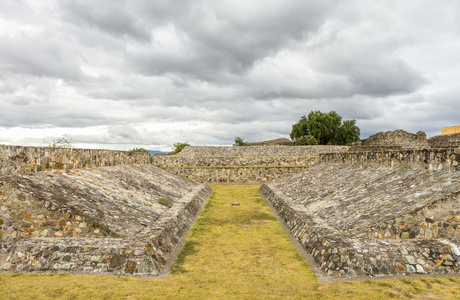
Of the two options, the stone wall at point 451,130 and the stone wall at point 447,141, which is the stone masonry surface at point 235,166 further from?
the stone wall at point 451,130

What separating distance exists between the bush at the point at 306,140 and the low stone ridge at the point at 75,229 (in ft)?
148

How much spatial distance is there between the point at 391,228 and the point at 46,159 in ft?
28.7

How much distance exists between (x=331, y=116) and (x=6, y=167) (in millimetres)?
53184

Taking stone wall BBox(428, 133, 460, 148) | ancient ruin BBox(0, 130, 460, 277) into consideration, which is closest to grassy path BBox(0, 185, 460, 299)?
ancient ruin BBox(0, 130, 460, 277)

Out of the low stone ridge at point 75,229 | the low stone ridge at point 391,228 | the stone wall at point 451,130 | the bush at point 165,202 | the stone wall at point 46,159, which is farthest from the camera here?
the stone wall at point 451,130

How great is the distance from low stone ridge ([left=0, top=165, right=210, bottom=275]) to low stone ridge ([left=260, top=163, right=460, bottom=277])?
10.4ft

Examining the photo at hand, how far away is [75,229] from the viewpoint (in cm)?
577

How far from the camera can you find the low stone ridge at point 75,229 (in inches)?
197

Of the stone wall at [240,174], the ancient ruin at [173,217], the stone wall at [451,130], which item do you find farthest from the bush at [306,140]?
the ancient ruin at [173,217]

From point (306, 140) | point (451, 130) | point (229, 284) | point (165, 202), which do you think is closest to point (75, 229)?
point (229, 284)

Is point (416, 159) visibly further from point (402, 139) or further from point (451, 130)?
point (451, 130)

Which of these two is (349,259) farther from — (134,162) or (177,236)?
(134,162)

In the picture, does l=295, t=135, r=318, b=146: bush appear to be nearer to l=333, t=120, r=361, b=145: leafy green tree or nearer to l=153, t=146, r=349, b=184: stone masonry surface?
l=333, t=120, r=361, b=145: leafy green tree

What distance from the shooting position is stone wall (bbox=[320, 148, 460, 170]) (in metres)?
7.03
